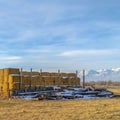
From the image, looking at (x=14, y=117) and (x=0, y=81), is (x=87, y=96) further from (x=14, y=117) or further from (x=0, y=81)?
(x=14, y=117)

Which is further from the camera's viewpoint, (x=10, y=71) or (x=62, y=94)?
(x=10, y=71)

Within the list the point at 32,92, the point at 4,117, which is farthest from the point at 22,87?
the point at 4,117

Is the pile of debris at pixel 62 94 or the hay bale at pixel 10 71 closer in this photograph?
the pile of debris at pixel 62 94

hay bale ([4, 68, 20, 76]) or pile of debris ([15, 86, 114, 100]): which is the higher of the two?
hay bale ([4, 68, 20, 76])

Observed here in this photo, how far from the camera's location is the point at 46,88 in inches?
1583

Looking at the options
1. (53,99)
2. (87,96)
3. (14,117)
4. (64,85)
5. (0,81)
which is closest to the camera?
(14,117)

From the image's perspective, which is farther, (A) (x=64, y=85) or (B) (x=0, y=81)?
(A) (x=64, y=85)

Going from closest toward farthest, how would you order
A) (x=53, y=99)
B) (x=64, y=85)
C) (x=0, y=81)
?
(x=53, y=99), (x=0, y=81), (x=64, y=85)

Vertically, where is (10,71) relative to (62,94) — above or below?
above

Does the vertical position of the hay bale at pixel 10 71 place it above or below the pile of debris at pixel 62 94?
above

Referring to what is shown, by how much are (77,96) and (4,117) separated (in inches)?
705

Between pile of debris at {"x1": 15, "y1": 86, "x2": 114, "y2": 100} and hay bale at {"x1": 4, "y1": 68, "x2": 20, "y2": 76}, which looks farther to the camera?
Result: hay bale at {"x1": 4, "y1": 68, "x2": 20, "y2": 76}

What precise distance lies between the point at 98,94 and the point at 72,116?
67.6 feet

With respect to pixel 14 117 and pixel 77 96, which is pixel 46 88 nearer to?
pixel 77 96
